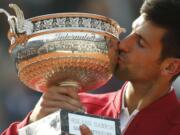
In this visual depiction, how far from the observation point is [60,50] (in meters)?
2.15

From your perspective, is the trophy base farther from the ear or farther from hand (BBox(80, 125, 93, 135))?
the ear

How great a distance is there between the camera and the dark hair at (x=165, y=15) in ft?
7.70

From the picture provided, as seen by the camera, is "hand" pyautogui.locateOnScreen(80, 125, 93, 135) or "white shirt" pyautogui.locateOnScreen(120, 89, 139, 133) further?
"white shirt" pyautogui.locateOnScreen(120, 89, 139, 133)

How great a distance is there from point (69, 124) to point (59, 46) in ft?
0.70

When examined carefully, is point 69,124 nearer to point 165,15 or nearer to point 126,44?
point 126,44

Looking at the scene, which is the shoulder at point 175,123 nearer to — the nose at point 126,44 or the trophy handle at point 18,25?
the nose at point 126,44

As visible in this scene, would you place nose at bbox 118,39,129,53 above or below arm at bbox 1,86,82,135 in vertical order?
above

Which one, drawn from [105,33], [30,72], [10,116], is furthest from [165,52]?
[10,116]

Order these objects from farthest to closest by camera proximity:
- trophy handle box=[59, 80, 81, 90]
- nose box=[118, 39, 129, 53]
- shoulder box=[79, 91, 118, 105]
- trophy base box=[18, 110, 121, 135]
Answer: shoulder box=[79, 91, 118, 105]
nose box=[118, 39, 129, 53]
trophy handle box=[59, 80, 81, 90]
trophy base box=[18, 110, 121, 135]

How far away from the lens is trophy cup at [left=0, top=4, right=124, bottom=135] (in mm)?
2146

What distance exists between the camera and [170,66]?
8.08ft

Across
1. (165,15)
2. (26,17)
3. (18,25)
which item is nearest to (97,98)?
(165,15)

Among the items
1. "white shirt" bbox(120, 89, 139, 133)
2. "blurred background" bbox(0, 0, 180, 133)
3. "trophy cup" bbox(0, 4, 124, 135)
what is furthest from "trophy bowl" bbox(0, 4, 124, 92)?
"blurred background" bbox(0, 0, 180, 133)

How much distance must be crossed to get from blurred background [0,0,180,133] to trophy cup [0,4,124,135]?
213cm
